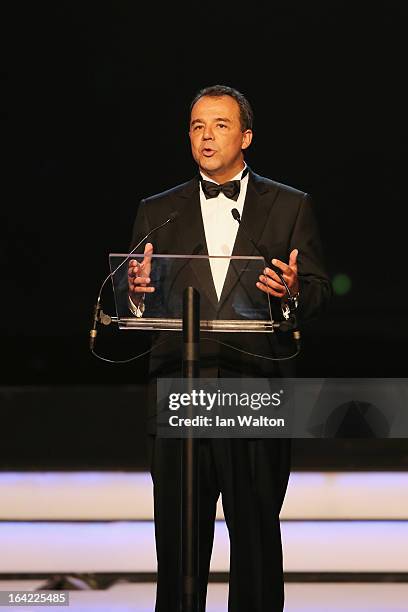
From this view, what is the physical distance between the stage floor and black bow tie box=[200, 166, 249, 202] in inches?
52.1

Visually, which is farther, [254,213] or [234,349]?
[254,213]

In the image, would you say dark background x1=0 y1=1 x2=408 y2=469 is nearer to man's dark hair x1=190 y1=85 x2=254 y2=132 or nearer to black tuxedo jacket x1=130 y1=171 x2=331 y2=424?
black tuxedo jacket x1=130 y1=171 x2=331 y2=424

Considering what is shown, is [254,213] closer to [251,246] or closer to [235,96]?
[251,246]

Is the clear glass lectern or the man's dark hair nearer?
the clear glass lectern

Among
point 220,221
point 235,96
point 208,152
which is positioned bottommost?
point 220,221

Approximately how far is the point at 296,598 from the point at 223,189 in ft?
4.69

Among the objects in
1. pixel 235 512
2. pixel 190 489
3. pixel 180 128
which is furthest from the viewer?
pixel 180 128

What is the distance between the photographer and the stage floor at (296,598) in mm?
3120

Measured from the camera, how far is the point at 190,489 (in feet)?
6.69

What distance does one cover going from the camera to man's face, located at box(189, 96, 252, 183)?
2.43 metres

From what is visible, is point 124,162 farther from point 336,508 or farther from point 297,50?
point 336,508

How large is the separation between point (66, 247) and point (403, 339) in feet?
5.82

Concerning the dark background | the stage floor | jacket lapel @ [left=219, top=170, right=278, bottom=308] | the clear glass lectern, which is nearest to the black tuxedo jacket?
jacket lapel @ [left=219, top=170, right=278, bottom=308]

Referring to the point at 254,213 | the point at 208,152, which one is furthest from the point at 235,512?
the point at 208,152
